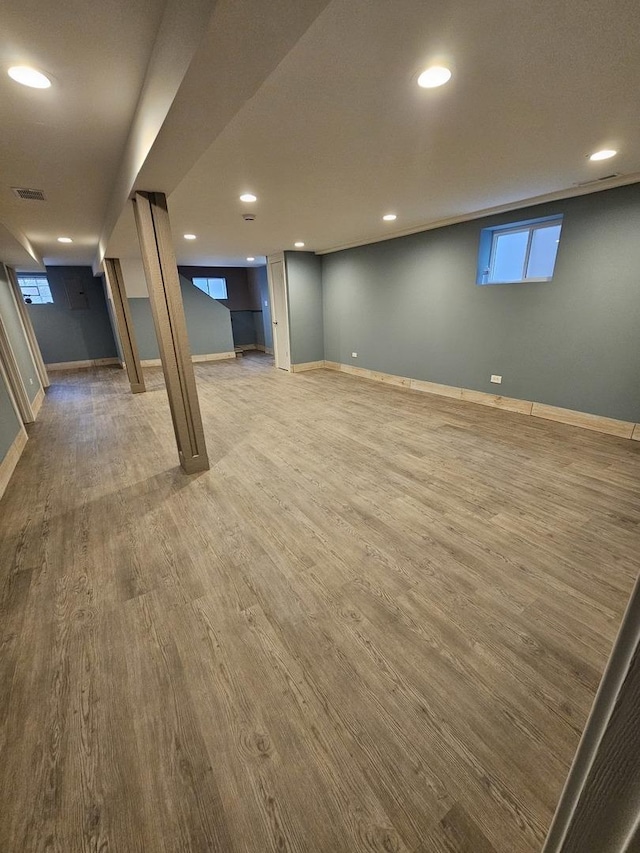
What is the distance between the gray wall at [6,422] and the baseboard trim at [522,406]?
5.32 metres

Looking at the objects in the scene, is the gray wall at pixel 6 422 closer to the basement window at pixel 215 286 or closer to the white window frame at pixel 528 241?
the white window frame at pixel 528 241

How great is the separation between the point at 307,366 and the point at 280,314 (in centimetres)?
126

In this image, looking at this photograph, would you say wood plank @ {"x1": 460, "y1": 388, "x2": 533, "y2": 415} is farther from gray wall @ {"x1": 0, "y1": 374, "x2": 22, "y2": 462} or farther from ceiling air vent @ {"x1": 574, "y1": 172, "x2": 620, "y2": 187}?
gray wall @ {"x1": 0, "y1": 374, "x2": 22, "y2": 462}

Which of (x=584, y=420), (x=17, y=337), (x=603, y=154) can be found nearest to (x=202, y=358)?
(x=17, y=337)

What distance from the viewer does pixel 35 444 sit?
401cm

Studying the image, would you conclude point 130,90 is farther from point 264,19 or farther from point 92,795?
point 92,795

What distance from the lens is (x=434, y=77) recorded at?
5.24 feet

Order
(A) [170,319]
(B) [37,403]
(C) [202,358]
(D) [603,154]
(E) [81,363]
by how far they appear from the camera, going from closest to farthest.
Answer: (D) [603,154] < (A) [170,319] < (B) [37,403] < (C) [202,358] < (E) [81,363]

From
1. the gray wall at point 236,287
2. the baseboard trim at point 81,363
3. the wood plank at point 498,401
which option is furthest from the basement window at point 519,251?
the baseboard trim at point 81,363

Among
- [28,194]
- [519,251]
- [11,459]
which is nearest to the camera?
[28,194]

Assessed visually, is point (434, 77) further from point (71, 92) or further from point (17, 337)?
point (17, 337)

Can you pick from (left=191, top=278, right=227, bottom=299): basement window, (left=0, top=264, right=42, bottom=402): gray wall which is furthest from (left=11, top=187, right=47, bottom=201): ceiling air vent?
(left=191, top=278, right=227, bottom=299): basement window

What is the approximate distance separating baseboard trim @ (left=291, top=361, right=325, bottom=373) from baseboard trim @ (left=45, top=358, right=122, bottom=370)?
5.43 metres

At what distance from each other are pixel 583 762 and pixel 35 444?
5.13 metres
